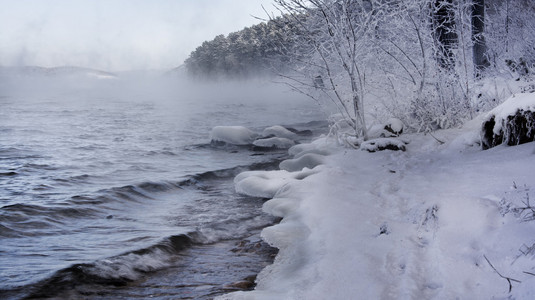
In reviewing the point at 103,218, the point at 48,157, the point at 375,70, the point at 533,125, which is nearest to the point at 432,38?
the point at 375,70

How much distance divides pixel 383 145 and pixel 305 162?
1432 millimetres

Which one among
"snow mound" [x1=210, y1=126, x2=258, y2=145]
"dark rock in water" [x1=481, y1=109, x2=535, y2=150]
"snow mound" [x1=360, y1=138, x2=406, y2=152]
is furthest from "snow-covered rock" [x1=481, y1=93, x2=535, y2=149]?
"snow mound" [x1=210, y1=126, x2=258, y2=145]

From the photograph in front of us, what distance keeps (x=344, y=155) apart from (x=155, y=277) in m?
4.73

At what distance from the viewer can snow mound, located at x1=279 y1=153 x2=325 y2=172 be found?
26.6ft

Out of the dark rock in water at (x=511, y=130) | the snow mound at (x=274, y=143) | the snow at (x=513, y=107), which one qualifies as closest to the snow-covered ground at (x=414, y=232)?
the dark rock in water at (x=511, y=130)

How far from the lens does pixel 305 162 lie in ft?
27.4

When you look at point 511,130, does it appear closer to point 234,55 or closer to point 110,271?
point 110,271

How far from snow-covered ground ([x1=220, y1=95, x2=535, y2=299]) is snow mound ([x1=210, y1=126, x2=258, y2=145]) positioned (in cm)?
765

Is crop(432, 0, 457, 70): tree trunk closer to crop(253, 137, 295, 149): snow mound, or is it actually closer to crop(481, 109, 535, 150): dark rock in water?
crop(481, 109, 535, 150): dark rock in water

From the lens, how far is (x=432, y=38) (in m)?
8.87

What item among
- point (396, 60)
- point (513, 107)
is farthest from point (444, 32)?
point (513, 107)

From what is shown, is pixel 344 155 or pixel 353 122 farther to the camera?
pixel 353 122

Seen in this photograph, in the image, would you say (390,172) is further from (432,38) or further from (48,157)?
(48,157)

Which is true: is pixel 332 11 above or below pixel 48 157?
above
